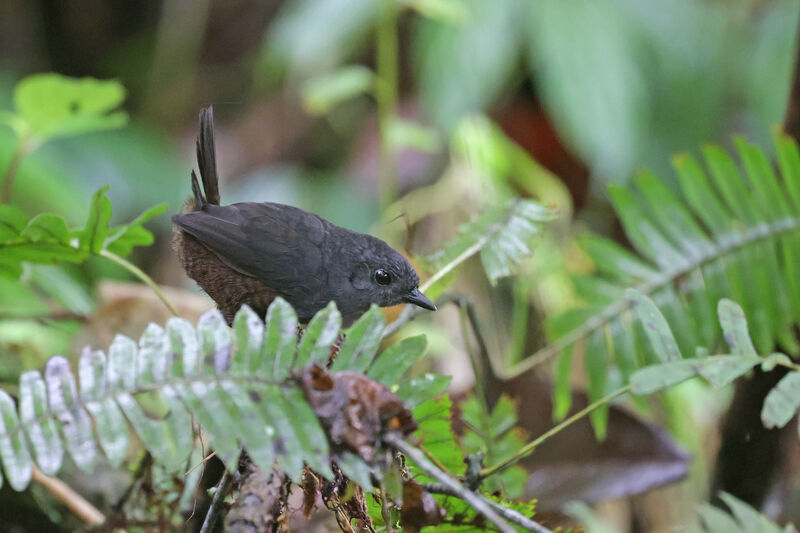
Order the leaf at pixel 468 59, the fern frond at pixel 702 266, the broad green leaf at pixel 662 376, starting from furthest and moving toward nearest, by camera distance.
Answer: the leaf at pixel 468 59 < the fern frond at pixel 702 266 < the broad green leaf at pixel 662 376

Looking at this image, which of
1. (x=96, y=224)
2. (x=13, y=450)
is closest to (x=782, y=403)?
(x=13, y=450)

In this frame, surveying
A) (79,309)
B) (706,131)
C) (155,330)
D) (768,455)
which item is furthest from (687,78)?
(155,330)

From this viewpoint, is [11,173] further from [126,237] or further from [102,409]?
[102,409]

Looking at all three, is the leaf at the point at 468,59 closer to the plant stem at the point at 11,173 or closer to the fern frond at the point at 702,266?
the fern frond at the point at 702,266

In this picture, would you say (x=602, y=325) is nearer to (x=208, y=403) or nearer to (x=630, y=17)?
(x=208, y=403)

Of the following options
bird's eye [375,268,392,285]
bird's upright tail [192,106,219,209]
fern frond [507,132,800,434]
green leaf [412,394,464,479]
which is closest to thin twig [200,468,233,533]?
green leaf [412,394,464,479]

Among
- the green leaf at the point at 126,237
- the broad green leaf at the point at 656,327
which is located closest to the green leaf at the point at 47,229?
the green leaf at the point at 126,237
